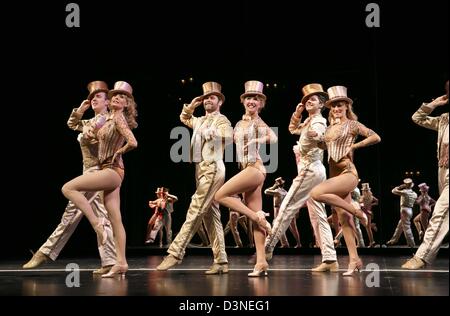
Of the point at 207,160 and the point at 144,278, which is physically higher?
the point at 207,160

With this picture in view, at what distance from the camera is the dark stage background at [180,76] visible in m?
8.80

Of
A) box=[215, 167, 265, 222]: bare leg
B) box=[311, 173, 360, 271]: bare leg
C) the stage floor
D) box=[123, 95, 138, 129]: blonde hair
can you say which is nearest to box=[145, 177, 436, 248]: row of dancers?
the stage floor

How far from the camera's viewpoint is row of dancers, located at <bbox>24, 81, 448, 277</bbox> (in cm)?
574

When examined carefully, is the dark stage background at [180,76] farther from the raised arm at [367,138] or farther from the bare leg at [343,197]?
the bare leg at [343,197]

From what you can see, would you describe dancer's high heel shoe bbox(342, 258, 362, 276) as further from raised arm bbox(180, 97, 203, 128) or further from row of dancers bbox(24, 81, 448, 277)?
raised arm bbox(180, 97, 203, 128)

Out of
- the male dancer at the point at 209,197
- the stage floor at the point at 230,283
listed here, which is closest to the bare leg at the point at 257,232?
the stage floor at the point at 230,283

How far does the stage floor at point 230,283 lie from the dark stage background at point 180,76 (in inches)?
105

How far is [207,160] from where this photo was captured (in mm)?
6199

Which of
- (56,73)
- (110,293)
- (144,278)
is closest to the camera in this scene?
(110,293)

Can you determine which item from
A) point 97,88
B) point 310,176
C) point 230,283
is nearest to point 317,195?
point 310,176

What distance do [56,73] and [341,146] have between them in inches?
205

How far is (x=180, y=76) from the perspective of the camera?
38.5ft
